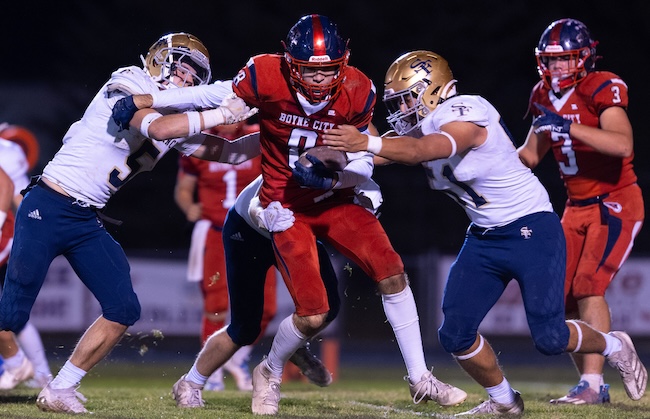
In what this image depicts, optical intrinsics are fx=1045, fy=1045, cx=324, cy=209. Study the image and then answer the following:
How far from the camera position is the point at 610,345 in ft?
15.8

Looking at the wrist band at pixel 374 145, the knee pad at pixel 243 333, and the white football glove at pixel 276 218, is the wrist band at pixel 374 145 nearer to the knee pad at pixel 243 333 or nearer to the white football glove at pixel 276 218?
the white football glove at pixel 276 218

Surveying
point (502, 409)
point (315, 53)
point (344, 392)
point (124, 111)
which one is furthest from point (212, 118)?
point (344, 392)

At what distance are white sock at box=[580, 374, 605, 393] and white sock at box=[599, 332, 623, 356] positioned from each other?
0.53 metres

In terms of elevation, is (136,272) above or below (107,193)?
below

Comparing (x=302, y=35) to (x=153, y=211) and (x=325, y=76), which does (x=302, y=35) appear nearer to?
(x=325, y=76)

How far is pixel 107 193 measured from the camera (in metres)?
4.82

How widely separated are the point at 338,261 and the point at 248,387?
2596 millimetres

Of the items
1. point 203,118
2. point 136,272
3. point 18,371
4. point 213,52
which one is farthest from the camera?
point 213,52

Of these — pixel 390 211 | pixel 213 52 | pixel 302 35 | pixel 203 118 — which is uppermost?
pixel 302 35

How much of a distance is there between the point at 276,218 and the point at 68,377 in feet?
3.84

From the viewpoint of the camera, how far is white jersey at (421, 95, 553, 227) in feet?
14.9

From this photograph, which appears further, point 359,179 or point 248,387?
point 248,387

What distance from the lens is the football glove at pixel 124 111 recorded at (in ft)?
14.7

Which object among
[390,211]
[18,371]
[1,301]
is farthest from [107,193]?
[390,211]
